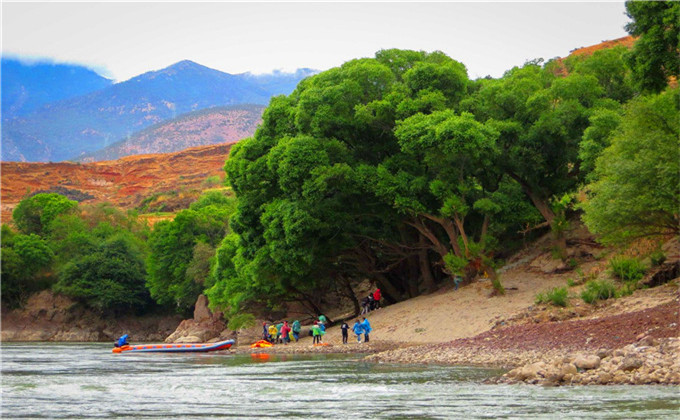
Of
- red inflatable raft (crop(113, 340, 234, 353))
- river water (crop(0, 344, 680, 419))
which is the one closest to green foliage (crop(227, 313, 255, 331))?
red inflatable raft (crop(113, 340, 234, 353))

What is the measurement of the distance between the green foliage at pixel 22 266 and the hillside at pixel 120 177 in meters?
57.8

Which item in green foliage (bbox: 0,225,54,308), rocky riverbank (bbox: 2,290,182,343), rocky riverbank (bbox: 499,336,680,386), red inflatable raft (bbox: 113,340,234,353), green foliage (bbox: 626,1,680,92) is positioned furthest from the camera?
green foliage (bbox: 0,225,54,308)

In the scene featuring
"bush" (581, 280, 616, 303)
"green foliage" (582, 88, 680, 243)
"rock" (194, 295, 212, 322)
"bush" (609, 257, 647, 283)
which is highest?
"green foliage" (582, 88, 680, 243)

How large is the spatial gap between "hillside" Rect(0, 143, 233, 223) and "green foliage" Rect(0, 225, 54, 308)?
57.8 meters

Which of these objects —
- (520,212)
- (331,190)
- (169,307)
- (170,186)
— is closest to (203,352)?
(331,190)

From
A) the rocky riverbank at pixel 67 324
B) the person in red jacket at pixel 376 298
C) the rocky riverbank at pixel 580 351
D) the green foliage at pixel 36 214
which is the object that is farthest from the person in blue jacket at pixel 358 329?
the green foliage at pixel 36 214

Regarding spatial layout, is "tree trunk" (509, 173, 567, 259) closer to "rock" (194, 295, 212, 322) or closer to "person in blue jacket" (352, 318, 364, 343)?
"person in blue jacket" (352, 318, 364, 343)

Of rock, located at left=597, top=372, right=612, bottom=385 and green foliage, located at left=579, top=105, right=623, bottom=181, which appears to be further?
green foliage, located at left=579, top=105, right=623, bottom=181

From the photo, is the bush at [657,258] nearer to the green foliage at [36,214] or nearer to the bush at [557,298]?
the bush at [557,298]

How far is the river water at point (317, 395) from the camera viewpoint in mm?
16234

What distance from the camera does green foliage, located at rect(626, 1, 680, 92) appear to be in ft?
97.0

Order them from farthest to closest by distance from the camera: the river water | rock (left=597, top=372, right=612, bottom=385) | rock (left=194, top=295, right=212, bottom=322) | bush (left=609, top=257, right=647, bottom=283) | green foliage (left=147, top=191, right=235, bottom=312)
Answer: green foliage (left=147, top=191, right=235, bottom=312)
rock (left=194, top=295, right=212, bottom=322)
bush (left=609, top=257, right=647, bottom=283)
rock (left=597, top=372, right=612, bottom=385)
the river water

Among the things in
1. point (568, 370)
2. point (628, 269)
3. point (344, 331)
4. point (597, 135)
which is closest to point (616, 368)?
point (568, 370)

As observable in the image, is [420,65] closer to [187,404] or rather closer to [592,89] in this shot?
[592,89]
